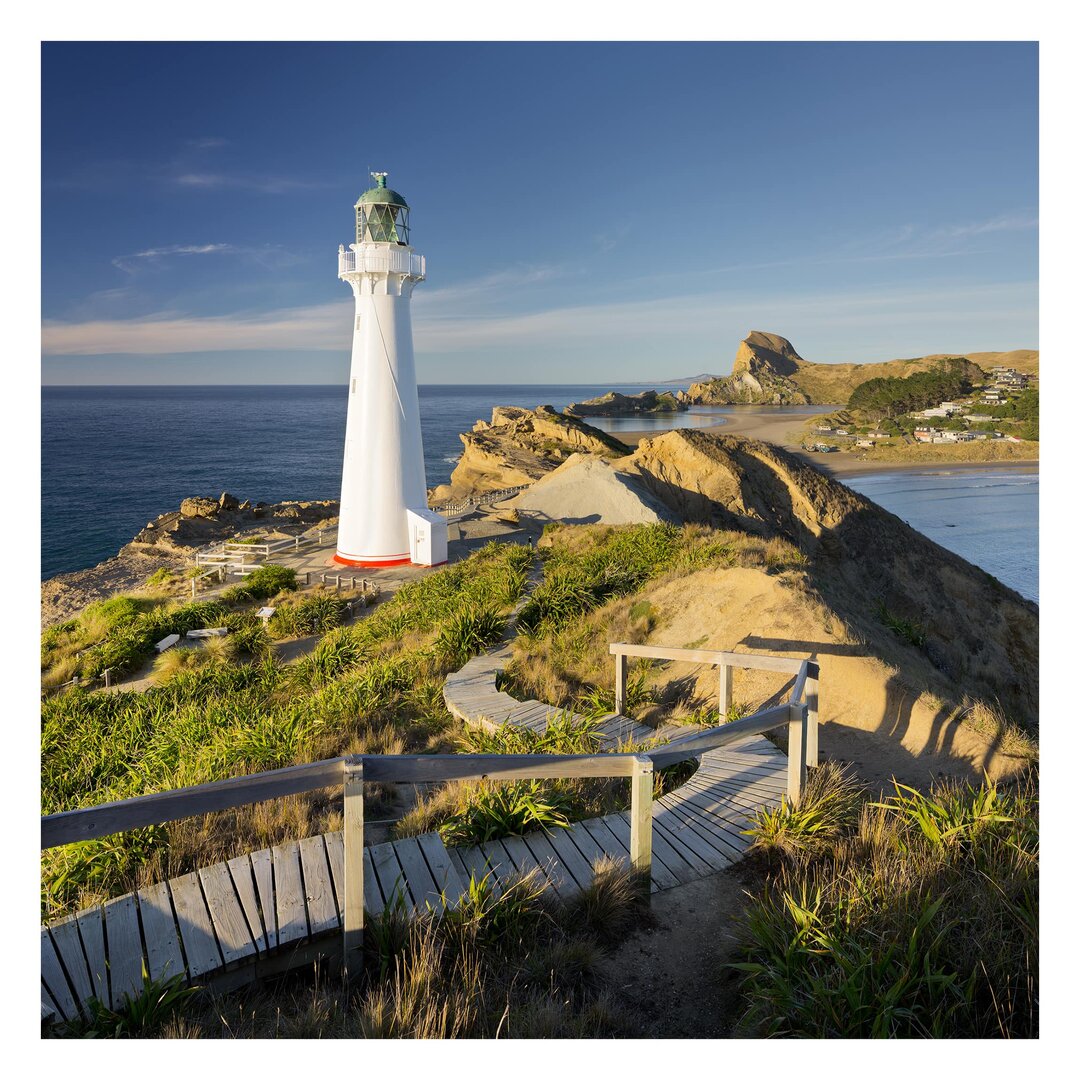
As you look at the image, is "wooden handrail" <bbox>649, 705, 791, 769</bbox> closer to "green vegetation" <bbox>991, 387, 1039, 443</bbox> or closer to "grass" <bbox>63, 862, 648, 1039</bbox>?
"grass" <bbox>63, 862, 648, 1039</bbox>

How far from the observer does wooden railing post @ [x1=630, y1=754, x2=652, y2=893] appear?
4223mm

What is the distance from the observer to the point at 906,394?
86.1 metres

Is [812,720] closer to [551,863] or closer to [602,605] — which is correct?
[551,863]

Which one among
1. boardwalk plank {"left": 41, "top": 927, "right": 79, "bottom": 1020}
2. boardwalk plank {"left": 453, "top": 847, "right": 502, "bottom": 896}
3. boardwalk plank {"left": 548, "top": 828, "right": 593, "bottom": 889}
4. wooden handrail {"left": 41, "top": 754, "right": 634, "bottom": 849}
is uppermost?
wooden handrail {"left": 41, "top": 754, "right": 634, "bottom": 849}

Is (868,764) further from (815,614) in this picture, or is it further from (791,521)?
(791,521)

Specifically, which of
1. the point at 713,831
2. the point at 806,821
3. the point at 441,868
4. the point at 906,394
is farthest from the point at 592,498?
the point at 906,394

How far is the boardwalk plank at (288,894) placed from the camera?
361 centimetres

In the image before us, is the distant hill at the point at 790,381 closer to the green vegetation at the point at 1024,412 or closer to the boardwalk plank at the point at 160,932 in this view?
the green vegetation at the point at 1024,412

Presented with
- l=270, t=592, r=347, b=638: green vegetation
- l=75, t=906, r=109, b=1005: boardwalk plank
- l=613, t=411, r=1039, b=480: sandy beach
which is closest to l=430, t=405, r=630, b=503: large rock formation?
l=613, t=411, r=1039, b=480: sandy beach

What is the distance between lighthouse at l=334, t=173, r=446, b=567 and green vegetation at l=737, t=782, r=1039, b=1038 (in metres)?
15.5

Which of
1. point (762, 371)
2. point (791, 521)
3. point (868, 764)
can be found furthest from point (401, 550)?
point (762, 371)

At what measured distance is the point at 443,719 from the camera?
8.38m

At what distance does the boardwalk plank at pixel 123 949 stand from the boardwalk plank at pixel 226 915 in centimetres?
33

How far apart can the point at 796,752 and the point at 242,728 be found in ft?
18.9
